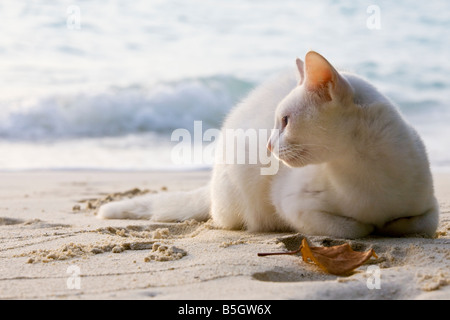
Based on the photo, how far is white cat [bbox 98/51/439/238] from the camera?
108 inches

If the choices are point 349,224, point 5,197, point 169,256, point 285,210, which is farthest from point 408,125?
point 5,197

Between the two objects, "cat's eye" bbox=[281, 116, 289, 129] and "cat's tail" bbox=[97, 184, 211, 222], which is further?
"cat's tail" bbox=[97, 184, 211, 222]

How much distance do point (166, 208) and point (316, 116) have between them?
68.8 inches

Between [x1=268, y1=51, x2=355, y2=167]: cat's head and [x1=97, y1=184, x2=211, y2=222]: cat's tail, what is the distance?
1346 mm

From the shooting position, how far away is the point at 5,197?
591 cm

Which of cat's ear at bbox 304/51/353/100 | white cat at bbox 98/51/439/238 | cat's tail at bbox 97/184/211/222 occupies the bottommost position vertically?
cat's tail at bbox 97/184/211/222

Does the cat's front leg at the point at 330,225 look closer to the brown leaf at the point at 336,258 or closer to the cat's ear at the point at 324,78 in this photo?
the brown leaf at the point at 336,258

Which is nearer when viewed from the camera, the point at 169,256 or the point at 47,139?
the point at 169,256

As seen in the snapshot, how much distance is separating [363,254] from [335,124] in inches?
26.8

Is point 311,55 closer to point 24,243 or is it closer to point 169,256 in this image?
point 169,256

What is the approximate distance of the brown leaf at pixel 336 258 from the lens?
229 cm

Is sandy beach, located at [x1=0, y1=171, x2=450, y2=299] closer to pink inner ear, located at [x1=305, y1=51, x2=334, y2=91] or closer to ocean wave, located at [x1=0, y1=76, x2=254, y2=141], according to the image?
pink inner ear, located at [x1=305, y1=51, x2=334, y2=91]

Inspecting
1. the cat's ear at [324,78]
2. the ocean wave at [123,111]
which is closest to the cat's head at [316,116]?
the cat's ear at [324,78]

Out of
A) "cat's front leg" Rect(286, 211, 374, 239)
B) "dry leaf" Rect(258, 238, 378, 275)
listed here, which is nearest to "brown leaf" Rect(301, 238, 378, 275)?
"dry leaf" Rect(258, 238, 378, 275)
